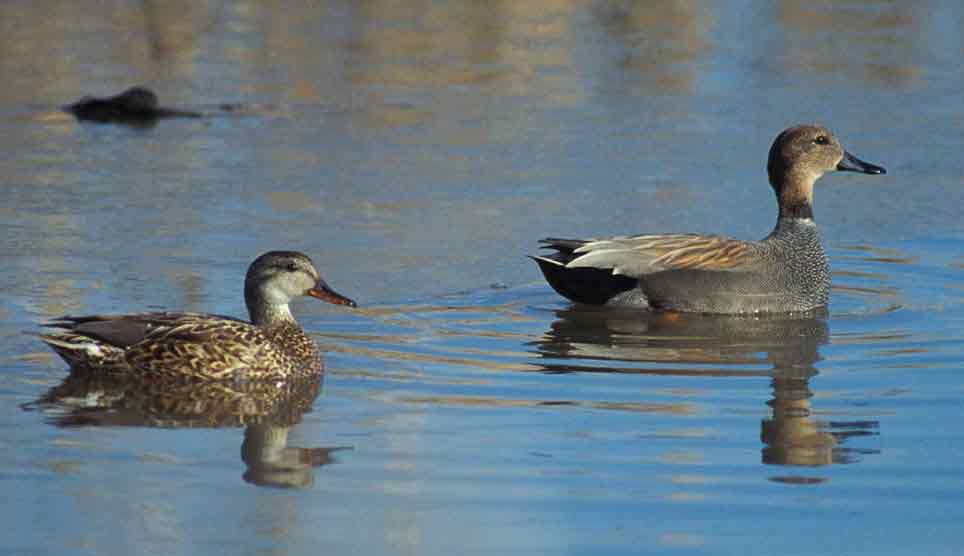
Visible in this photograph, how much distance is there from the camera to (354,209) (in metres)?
11.9

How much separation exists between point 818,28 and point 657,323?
10.3m

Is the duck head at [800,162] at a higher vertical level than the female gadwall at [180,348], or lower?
higher

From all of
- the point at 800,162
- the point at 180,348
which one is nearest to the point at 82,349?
the point at 180,348

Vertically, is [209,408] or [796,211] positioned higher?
[796,211]

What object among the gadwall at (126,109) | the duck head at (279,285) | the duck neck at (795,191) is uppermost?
the gadwall at (126,109)

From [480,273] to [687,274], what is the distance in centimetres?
111

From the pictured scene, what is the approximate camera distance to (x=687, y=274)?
32.9 ft

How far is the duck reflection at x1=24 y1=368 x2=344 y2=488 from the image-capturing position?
6797 millimetres

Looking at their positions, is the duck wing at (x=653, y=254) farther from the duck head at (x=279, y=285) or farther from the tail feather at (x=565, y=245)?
the duck head at (x=279, y=285)

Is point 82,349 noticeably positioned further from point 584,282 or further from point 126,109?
point 126,109

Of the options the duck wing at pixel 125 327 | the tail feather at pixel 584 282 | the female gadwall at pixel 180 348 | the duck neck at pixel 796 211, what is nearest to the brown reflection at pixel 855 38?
the duck neck at pixel 796 211

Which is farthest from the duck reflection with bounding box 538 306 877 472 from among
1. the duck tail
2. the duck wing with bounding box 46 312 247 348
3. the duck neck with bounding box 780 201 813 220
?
the duck tail

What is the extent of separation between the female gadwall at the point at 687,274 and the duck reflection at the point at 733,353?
89mm

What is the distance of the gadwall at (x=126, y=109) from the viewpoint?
1468 centimetres
